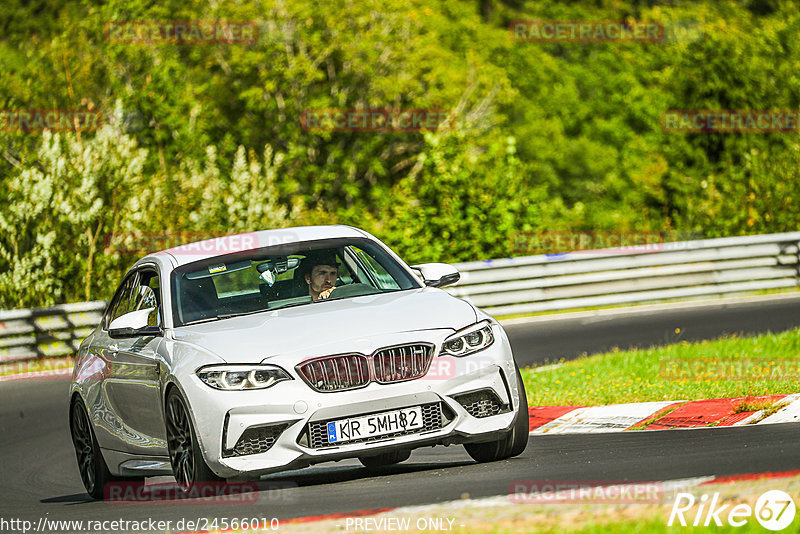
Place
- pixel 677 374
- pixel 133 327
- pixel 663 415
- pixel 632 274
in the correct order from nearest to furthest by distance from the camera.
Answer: pixel 133 327
pixel 663 415
pixel 677 374
pixel 632 274

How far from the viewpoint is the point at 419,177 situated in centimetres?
4631

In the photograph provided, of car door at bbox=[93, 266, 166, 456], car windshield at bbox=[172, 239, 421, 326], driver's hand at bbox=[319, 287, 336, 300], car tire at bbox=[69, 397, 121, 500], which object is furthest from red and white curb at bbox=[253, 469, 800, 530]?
car tire at bbox=[69, 397, 121, 500]

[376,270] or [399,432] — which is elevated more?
[376,270]

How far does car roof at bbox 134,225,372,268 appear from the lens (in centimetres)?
872

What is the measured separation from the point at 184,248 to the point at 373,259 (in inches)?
50.4

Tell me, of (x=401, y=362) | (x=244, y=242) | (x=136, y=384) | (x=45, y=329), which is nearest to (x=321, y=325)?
(x=401, y=362)

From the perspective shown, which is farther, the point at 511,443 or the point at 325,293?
the point at 325,293

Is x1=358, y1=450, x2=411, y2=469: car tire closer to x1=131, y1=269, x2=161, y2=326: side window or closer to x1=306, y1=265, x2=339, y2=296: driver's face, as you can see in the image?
x1=306, y1=265, x2=339, y2=296: driver's face

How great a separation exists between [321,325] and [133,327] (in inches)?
53.5

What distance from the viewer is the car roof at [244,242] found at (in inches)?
343

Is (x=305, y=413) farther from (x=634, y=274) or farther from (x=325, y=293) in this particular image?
(x=634, y=274)

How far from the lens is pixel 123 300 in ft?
31.1

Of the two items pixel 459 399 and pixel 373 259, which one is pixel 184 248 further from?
pixel 459 399

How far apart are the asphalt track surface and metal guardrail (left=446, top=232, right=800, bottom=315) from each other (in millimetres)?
11318
